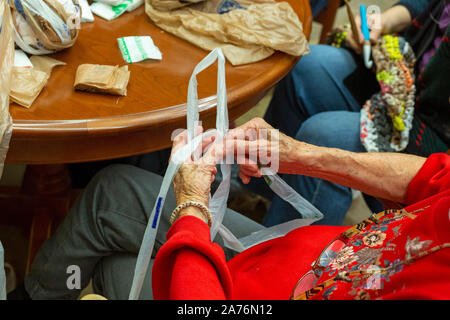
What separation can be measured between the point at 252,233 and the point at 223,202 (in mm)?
151

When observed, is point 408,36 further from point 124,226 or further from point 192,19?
point 124,226

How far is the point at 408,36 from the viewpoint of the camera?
1.29m

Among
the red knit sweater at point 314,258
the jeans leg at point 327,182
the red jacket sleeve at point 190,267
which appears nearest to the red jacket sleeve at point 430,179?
the red knit sweater at point 314,258

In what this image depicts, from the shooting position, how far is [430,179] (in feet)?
2.73

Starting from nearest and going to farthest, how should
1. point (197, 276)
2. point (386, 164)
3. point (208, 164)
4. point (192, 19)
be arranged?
point (197, 276) < point (208, 164) < point (386, 164) < point (192, 19)

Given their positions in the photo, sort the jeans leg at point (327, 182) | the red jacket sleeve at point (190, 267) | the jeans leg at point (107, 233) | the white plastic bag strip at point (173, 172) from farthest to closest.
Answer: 1. the jeans leg at point (327, 182)
2. the jeans leg at point (107, 233)
3. the white plastic bag strip at point (173, 172)
4. the red jacket sleeve at point (190, 267)

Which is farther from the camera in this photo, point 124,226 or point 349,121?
point 349,121

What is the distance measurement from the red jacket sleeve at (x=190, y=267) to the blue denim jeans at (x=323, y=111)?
50cm

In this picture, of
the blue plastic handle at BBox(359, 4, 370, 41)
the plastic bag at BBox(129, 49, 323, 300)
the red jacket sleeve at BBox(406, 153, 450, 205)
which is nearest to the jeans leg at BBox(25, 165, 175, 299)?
the plastic bag at BBox(129, 49, 323, 300)

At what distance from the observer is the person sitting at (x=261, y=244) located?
1.98 feet

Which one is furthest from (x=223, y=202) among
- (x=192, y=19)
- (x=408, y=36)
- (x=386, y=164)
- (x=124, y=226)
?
(x=408, y=36)

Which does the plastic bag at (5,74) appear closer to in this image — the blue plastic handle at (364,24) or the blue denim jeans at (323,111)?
the blue denim jeans at (323,111)

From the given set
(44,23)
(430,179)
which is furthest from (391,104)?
(44,23)

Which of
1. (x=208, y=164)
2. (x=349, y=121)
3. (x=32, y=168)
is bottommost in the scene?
(x=32, y=168)
